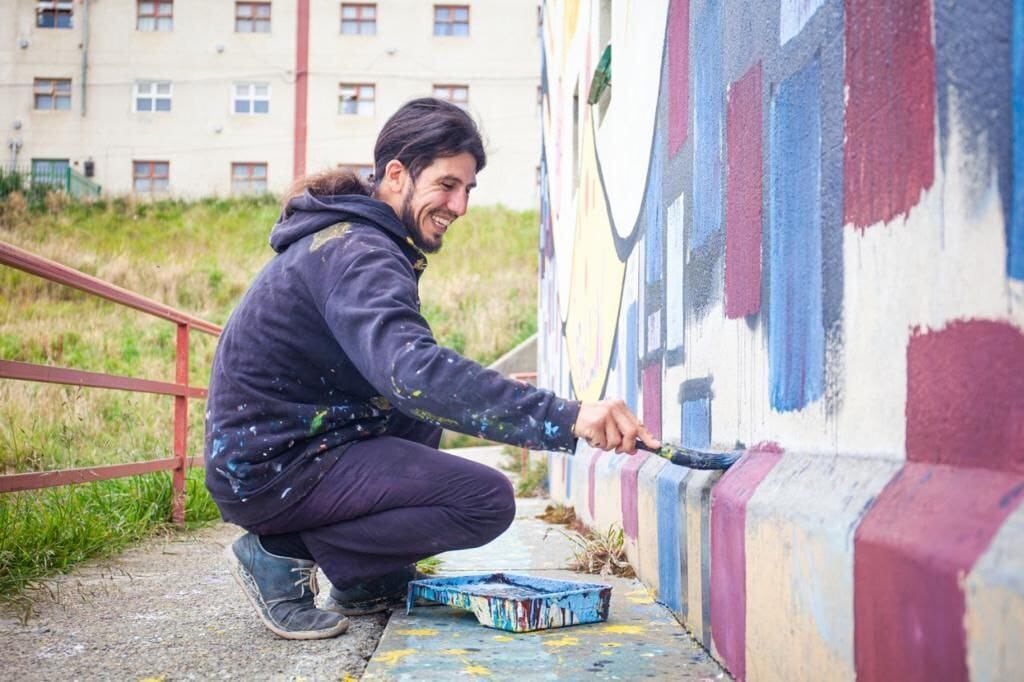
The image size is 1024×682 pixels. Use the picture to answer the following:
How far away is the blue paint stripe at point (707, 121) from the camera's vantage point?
2393 millimetres

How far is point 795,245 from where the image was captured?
1.81 meters

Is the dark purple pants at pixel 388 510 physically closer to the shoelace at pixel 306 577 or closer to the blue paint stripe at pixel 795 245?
the shoelace at pixel 306 577

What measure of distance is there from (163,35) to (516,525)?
25.8 meters

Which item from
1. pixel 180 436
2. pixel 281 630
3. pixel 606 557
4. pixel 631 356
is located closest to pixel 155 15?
pixel 180 436

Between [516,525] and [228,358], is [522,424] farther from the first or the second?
[516,525]

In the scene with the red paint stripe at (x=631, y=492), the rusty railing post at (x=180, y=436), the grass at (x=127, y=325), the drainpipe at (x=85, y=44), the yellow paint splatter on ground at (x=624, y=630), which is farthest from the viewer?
the drainpipe at (x=85, y=44)

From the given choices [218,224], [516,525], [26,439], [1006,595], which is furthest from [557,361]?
[218,224]

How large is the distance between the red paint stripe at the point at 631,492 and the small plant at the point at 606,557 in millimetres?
73

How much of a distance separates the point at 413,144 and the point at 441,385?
925mm

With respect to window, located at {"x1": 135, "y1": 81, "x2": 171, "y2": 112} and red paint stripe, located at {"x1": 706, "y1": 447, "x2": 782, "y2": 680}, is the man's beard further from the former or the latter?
window, located at {"x1": 135, "y1": 81, "x2": 171, "y2": 112}

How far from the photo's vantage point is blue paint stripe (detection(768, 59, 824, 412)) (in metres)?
1.71

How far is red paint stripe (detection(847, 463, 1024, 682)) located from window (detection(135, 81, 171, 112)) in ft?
93.2

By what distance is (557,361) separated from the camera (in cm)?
728

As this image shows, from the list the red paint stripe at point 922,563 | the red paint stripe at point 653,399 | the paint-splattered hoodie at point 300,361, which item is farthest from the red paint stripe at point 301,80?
the red paint stripe at point 922,563
